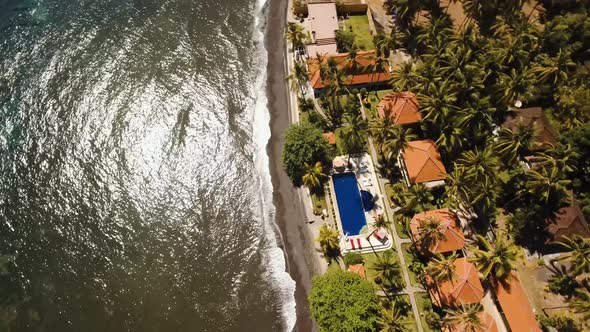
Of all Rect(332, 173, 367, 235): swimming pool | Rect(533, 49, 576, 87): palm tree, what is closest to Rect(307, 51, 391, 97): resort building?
Rect(332, 173, 367, 235): swimming pool

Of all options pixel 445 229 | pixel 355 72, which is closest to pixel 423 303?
pixel 445 229

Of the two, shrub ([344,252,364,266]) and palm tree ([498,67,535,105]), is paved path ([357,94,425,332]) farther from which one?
palm tree ([498,67,535,105])

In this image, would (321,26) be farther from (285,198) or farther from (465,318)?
(465,318)

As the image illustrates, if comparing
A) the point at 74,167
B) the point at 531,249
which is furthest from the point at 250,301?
the point at 531,249

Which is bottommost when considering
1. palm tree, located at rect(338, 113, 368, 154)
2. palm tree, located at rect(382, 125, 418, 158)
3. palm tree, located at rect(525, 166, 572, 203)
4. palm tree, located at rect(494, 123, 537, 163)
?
palm tree, located at rect(525, 166, 572, 203)

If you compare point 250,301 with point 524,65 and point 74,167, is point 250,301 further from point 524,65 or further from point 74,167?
point 524,65

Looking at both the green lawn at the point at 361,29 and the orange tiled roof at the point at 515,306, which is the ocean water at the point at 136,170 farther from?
the orange tiled roof at the point at 515,306
